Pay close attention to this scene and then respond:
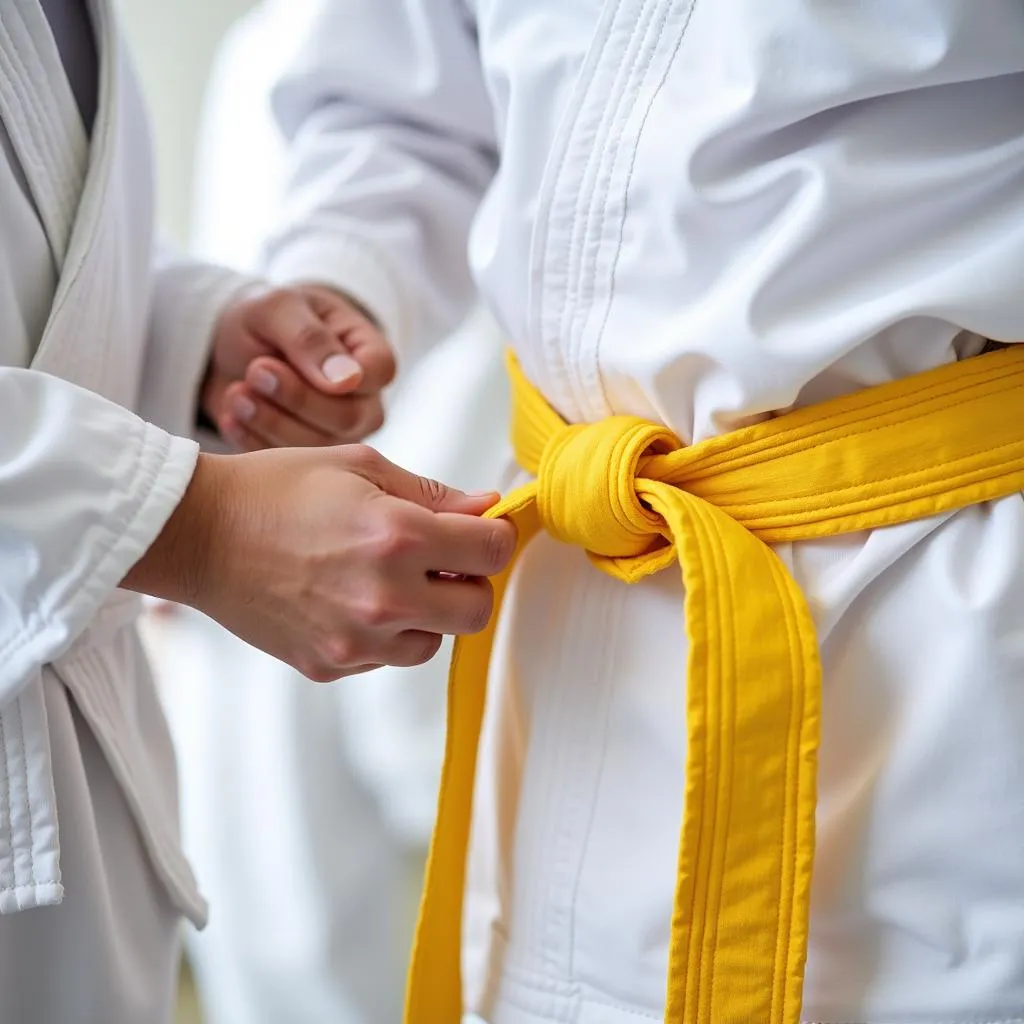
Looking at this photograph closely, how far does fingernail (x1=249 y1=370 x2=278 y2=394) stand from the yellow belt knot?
0.23 m

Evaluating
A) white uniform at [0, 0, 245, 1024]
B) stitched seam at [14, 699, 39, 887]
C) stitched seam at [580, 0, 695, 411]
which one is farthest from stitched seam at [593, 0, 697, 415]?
stitched seam at [14, 699, 39, 887]

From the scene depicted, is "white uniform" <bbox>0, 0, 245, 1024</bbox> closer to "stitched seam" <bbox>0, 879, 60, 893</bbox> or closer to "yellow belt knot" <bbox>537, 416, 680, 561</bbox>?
"stitched seam" <bbox>0, 879, 60, 893</bbox>

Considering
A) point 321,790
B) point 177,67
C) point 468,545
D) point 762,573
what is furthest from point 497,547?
point 177,67

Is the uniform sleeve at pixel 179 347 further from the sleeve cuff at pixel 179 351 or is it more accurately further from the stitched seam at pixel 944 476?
the stitched seam at pixel 944 476

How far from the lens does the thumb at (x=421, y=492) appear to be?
1.72ft

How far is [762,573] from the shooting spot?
0.50 meters

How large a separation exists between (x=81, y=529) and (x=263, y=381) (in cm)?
28

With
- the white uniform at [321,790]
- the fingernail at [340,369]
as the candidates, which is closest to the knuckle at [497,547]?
the fingernail at [340,369]

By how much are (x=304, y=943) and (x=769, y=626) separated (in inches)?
32.2

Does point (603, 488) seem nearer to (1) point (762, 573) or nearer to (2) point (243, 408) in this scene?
(1) point (762, 573)

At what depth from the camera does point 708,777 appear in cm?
49

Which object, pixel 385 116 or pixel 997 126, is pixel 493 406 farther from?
pixel 997 126

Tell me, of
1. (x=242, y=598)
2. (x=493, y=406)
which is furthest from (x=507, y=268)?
(x=493, y=406)

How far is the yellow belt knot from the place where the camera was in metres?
0.52
